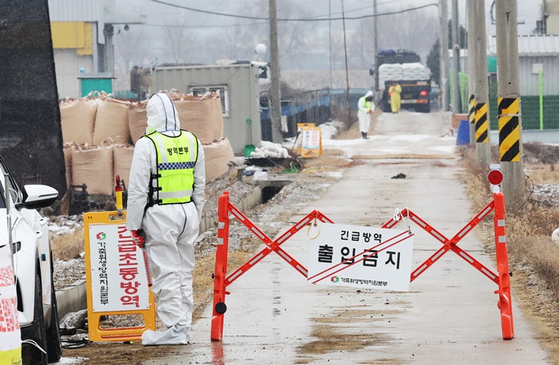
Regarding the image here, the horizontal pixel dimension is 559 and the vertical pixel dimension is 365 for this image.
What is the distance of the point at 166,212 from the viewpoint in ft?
29.1

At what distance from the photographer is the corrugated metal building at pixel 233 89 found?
33.1 meters

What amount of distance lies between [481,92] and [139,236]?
19.1 meters

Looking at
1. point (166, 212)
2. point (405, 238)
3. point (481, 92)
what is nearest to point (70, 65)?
point (481, 92)

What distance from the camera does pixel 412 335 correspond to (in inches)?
359

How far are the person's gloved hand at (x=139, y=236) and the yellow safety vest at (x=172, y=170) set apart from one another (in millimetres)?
235

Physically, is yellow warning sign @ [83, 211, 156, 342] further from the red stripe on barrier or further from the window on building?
the window on building

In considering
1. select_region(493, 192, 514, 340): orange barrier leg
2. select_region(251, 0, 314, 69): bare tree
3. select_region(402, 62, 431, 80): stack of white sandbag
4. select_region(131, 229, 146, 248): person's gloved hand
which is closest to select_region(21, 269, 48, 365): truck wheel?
select_region(131, 229, 146, 248): person's gloved hand

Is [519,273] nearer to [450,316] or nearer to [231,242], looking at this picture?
[450,316]

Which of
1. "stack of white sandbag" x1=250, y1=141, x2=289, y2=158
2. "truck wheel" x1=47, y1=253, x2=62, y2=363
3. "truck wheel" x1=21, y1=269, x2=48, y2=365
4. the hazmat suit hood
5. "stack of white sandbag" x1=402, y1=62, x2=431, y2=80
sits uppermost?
the hazmat suit hood

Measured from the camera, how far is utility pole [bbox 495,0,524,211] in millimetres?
17516

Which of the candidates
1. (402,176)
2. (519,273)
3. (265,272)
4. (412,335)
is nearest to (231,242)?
(265,272)

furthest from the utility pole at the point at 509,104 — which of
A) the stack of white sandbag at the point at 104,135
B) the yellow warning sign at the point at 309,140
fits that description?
the yellow warning sign at the point at 309,140

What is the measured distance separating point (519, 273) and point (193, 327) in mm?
3974

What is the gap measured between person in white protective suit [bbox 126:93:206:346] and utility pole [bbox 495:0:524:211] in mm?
9319
